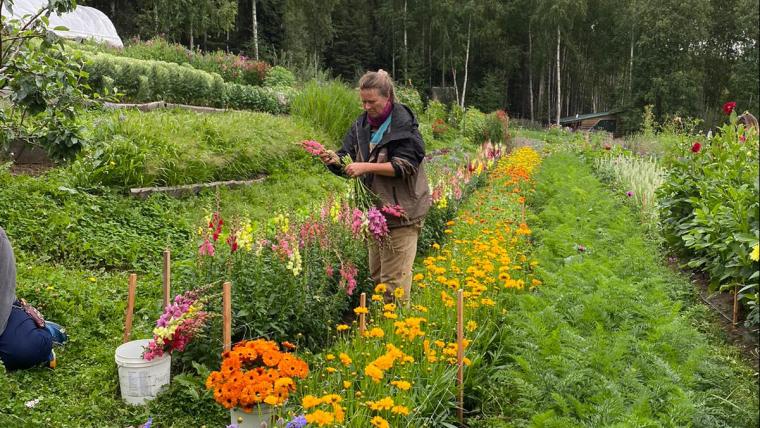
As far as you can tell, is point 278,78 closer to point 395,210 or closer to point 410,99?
point 410,99

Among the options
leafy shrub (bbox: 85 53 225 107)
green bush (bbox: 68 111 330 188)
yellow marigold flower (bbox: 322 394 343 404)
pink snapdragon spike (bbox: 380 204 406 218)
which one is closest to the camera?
yellow marigold flower (bbox: 322 394 343 404)

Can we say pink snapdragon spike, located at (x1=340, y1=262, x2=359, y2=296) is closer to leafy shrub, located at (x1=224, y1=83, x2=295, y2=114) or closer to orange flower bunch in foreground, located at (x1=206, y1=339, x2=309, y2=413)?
orange flower bunch in foreground, located at (x1=206, y1=339, x2=309, y2=413)

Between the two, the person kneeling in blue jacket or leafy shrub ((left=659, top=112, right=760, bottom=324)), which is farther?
leafy shrub ((left=659, top=112, right=760, bottom=324))

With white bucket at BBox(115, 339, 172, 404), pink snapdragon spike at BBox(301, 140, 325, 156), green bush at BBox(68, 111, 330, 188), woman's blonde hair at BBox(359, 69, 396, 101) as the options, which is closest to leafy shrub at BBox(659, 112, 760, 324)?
woman's blonde hair at BBox(359, 69, 396, 101)

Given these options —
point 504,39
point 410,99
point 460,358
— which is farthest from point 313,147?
point 504,39

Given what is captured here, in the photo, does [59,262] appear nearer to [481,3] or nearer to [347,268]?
[347,268]

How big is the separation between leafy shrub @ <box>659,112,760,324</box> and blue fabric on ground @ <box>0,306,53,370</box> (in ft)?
12.8

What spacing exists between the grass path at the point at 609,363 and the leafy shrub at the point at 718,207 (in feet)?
1.43

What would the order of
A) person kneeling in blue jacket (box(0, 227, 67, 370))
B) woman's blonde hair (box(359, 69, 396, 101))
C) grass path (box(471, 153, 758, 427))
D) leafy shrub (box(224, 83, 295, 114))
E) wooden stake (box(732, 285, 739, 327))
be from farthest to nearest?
1. leafy shrub (box(224, 83, 295, 114))
2. wooden stake (box(732, 285, 739, 327))
3. woman's blonde hair (box(359, 69, 396, 101))
4. person kneeling in blue jacket (box(0, 227, 67, 370))
5. grass path (box(471, 153, 758, 427))

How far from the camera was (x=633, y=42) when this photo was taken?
38906 mm

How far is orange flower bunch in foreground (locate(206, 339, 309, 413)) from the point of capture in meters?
2.35

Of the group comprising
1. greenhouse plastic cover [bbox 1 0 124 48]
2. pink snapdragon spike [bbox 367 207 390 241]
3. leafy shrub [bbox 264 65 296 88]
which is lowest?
pink snapdragon spike [bbox 367 207 390 241]

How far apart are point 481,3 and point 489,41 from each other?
4.80 m

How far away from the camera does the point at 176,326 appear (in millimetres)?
2979
